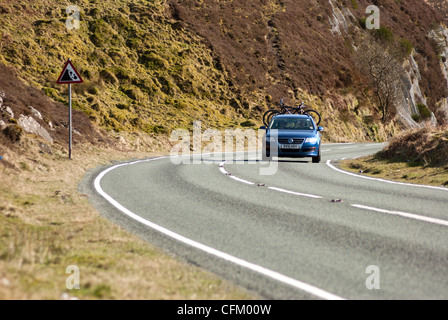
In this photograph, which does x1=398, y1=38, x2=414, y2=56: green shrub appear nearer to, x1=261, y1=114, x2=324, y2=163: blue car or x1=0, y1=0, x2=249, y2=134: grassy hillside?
x1=0, y1=0, x2=249, y2=134: grassy hillside

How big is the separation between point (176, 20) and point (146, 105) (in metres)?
14.8

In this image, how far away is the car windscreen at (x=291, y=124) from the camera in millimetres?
17750

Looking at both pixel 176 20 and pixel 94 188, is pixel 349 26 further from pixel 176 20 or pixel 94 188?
pixel 94 188

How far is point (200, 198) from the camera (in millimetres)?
9266

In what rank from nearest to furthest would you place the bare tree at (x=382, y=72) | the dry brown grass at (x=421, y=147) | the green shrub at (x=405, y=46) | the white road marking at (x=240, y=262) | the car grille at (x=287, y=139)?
the white road marking at (x=240, y=262) < the dry brown grass at (x=421, y=147) < the car grille at (x=287, y=139) < the bare tree at (x=382, y=72) < the green shrub at (x=405, y=46)

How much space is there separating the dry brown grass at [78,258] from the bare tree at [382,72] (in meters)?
50.5

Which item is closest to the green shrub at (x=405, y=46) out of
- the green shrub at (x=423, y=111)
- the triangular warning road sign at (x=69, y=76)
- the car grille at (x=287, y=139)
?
the green shrub at (x=423, y=111)

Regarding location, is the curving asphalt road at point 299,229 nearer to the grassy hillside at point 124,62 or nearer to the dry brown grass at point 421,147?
the dry brown grass at point 421,147

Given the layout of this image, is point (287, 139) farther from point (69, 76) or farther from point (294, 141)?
point (69, 76)

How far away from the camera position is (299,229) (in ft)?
21.6

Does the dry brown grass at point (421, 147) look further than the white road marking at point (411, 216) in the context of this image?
Yes

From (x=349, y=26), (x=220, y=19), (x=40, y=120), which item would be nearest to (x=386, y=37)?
A: (x=349, y=26)

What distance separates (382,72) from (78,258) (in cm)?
5526

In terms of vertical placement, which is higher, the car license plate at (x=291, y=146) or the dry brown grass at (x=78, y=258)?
the car license plate at (x=291, y=146)
